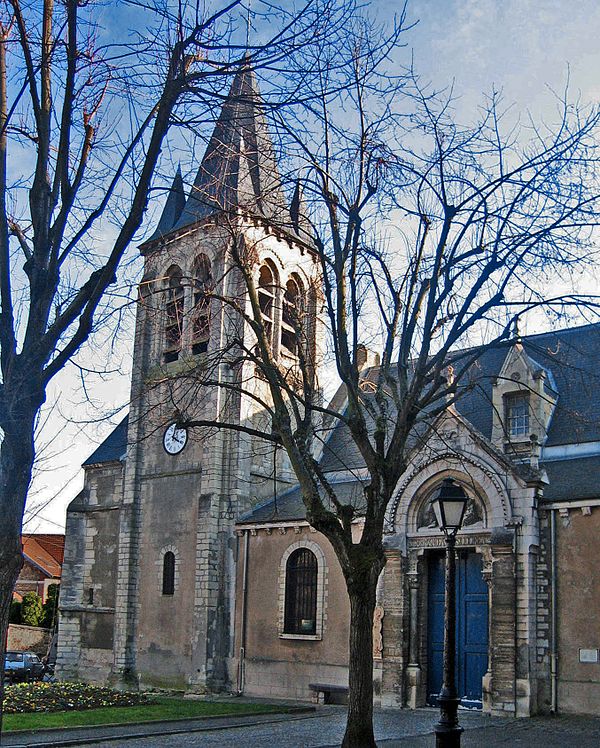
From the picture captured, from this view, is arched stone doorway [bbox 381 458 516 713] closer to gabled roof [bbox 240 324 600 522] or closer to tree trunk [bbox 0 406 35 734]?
gabled roof [bbox 240 324 600 522]

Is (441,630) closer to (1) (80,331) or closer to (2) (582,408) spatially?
(2) (582,408)

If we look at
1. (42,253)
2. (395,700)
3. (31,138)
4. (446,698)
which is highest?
(31,138)

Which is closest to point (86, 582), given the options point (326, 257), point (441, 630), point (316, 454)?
point (316, 454)

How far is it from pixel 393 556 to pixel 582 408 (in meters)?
6.28

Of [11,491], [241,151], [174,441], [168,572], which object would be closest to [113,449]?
[174,441]

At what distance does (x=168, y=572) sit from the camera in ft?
93.4

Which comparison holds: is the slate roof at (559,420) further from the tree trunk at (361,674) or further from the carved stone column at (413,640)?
the tree trunk at (361,674)

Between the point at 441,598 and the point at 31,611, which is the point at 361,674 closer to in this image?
the point at 441,598

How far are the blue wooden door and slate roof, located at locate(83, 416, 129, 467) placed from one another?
14.1m

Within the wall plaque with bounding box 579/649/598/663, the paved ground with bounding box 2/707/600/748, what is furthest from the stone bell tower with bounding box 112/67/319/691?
the wall plaque with bounding box 579/649/598/663

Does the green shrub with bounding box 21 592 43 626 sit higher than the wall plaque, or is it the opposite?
the wall plaque

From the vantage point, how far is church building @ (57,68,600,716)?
19.2 meters

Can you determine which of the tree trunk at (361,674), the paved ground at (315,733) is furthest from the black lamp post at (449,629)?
the paved ground at (315,733)

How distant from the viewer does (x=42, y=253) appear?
7.38 m
